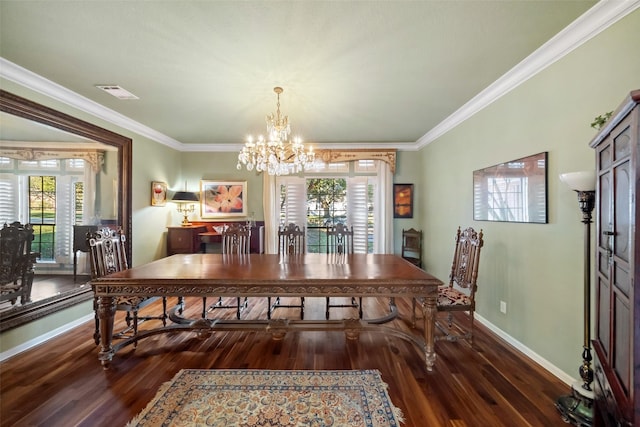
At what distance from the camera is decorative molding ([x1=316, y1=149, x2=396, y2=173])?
489 centimetres

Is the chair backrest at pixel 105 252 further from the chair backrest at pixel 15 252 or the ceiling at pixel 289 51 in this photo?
the ceiling at pixel 289 51

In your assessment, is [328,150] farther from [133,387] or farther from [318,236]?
[133,387]

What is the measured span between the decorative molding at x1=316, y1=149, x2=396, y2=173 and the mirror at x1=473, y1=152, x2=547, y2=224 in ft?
6.11

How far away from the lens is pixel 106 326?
2.20 metres

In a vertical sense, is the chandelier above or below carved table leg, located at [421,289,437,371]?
above

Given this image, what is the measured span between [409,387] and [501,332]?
1.42 metres

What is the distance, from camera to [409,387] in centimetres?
196

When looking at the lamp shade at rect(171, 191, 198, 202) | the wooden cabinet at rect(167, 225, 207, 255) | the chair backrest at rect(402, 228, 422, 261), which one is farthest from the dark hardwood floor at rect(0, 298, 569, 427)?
the lamp shade at rect(171, 191, 198, 202)

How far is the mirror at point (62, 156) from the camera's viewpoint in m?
2.41

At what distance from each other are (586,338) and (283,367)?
7.06 feet

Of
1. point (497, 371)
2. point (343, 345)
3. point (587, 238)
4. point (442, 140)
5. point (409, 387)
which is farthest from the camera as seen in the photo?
point (442, 140)

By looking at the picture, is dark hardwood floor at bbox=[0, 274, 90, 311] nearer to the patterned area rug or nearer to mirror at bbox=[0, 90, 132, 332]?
mirror at bbox=[0, 90, 132, 332]

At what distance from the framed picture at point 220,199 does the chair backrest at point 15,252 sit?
2.61m

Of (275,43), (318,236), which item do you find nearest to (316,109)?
(275,43)
